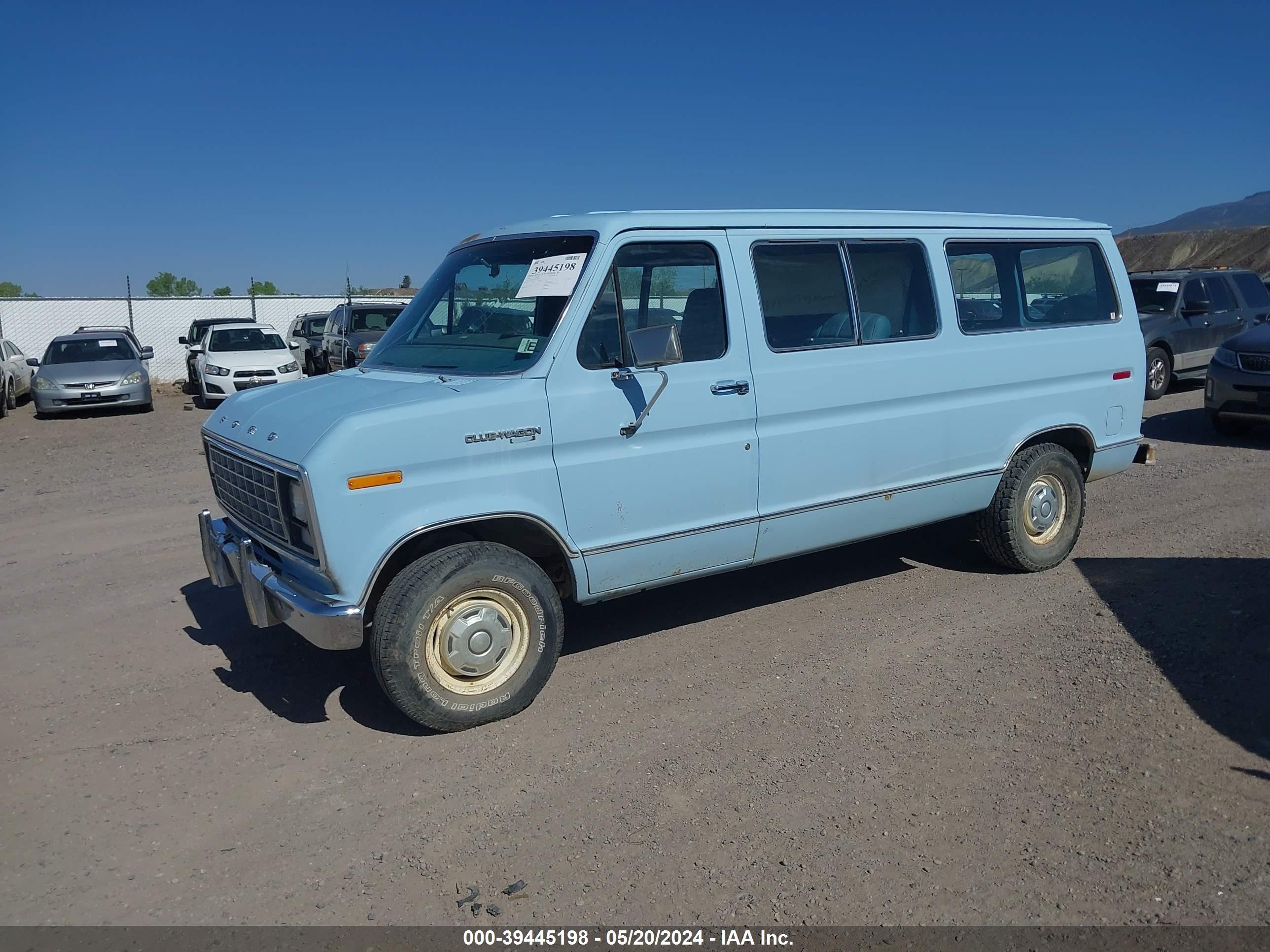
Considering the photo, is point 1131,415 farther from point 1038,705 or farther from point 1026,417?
point 1038,705

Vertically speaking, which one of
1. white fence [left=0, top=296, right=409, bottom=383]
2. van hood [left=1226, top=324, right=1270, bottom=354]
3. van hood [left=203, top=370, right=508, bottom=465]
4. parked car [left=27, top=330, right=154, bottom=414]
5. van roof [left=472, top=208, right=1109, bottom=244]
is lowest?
van hood [left=1226, top=324, right=1270, bottom=354]

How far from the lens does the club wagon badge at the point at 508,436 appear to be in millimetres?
4215

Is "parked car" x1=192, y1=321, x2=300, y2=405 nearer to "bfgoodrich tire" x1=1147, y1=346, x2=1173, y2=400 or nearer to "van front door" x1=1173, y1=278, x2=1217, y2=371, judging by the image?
"bfgoodrich tire" x1=1147, y1=346, x2=1173, y2=400

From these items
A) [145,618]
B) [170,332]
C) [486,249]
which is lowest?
[145,618]

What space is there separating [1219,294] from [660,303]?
14.1 m

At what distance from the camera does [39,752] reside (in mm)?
4352

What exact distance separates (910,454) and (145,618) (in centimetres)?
485

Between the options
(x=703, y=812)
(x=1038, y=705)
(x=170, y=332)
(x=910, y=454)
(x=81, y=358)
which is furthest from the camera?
(x=170, y=332)

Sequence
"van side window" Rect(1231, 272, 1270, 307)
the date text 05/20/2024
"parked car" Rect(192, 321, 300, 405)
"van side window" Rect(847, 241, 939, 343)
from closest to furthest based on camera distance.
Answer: the date text 05/20/2024
"van side window" Rect(847, 241, 939, 343)
"van side window" Rect(1231, 272, 1270, 307)
"parked car" Rect(192, 321, 300, 405)

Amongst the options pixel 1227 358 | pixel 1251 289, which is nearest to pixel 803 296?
pixel 1227 358

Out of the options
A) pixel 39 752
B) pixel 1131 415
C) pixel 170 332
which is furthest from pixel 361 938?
pixel 170 332

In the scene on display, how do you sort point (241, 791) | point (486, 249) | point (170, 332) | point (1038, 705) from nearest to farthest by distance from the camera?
1. point (241, 791)
2. point (1038, 705)
3. point (486, 249)
4. point (170, 332)

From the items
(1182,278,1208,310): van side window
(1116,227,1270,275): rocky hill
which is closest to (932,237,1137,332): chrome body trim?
(1182,278,1208,310): van side window

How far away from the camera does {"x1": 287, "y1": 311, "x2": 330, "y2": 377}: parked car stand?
23.6m
